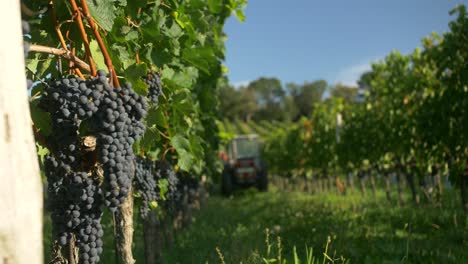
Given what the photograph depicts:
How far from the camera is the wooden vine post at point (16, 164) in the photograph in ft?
4.67

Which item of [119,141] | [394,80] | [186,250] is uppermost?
[394,80]

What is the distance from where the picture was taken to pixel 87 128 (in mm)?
2340

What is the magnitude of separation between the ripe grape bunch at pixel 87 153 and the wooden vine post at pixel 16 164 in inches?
20.9

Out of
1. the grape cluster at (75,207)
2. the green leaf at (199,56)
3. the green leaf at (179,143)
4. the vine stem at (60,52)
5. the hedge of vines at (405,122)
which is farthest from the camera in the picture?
the hedge of vines at (405,122)

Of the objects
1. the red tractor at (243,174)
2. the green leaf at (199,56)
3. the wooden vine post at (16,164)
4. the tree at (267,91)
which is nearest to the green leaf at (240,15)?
the green leaf at (199,56)

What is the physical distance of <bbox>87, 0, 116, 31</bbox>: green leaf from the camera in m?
2.23

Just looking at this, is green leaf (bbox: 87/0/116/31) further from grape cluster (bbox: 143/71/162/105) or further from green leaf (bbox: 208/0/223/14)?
green leaf (bbox: 208/0/223/14)

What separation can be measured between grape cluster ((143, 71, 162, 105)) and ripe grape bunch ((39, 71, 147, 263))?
3.35 ft

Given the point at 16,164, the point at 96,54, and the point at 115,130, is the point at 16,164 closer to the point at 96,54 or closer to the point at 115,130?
the point at 115,130

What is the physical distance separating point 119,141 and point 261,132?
212 ft

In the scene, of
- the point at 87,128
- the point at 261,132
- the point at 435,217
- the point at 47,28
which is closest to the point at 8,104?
the point at 87,128

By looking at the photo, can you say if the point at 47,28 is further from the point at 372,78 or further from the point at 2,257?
the point at 372,78

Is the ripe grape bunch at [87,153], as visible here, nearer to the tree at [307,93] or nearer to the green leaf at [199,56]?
the green leaf at [199,56]

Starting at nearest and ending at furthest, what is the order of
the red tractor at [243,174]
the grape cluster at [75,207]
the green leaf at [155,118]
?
the grape cluster at [75,207], the green leaf at [155,118], the red tractor at [243,174]
